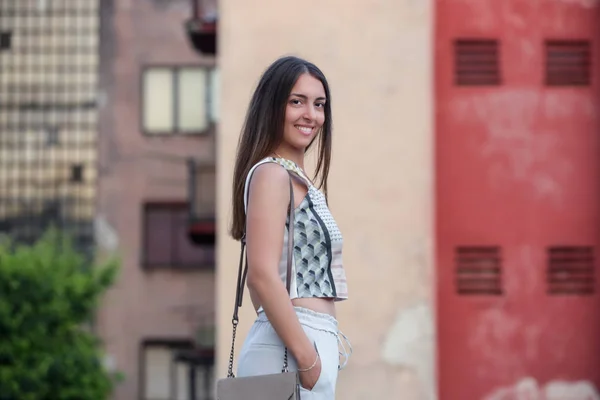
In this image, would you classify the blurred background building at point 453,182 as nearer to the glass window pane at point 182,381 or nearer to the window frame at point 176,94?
the glass window pane at point 182,381

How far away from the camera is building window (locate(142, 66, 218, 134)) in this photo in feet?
109

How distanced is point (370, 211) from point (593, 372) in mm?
2480

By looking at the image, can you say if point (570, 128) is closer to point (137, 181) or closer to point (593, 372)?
point (593, 372)

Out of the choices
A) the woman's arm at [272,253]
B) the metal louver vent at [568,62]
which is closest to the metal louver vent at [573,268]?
the metal louver vent at [568,62]

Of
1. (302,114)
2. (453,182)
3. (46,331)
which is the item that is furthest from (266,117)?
(46,331)

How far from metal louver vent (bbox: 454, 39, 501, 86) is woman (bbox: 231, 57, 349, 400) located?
8.05 meters

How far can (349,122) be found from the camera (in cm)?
1207

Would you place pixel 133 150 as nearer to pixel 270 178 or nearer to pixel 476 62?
pixel 476 62

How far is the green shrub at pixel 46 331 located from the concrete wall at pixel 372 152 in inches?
610

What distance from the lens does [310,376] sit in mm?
4066

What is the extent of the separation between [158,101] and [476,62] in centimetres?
2157

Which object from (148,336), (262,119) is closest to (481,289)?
(262,119)

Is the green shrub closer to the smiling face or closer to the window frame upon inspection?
the window frame

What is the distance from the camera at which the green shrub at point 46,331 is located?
26953 millimetres
